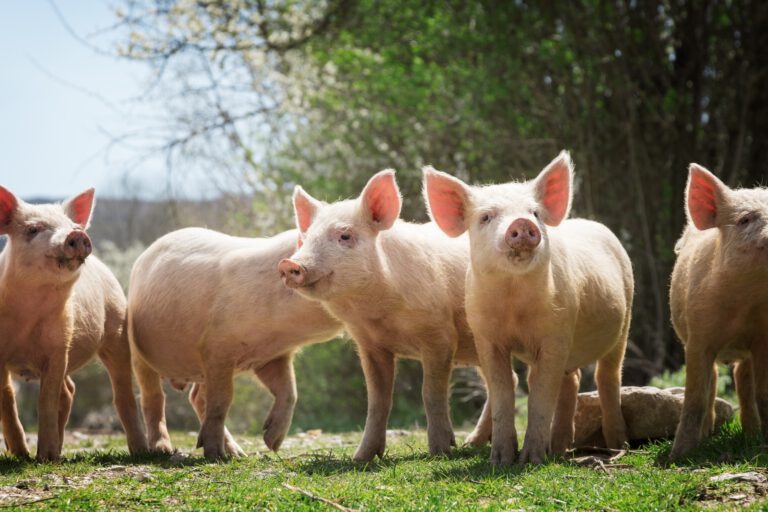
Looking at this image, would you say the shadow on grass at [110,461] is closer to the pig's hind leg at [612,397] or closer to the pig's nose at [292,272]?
the pig's nose at [292,272]

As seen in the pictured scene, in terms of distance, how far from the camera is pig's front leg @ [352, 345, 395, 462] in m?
6.12

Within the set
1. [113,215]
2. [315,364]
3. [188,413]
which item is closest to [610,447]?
[315,364]

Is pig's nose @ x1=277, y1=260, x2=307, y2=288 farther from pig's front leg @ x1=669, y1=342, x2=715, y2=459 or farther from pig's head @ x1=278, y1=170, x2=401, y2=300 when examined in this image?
pig's front leg @ x1=669, y1=342, x2=715, y2=459

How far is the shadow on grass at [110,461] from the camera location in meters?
6.10

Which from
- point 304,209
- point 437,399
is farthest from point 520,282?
point 304,209

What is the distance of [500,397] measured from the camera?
5562 millimetres

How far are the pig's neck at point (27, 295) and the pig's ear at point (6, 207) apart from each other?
15cm

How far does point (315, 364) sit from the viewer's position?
616 inches

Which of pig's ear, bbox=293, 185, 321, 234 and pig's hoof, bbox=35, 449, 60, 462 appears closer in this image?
pig's hoof, bbox=35, 449, 60, 462

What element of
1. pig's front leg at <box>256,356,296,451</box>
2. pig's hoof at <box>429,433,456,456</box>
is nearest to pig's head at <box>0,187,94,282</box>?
pig's front leg at <box>256,356,296,451</box>

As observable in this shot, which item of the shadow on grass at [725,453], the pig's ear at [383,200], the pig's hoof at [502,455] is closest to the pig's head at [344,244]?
the pig's ear at [383,200]

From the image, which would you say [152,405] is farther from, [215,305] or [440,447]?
[440,447]

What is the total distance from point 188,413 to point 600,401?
1253 cm

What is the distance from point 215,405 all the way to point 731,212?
3694 millimetres
